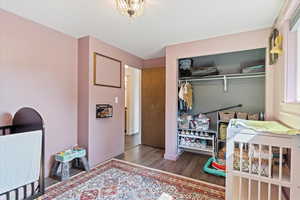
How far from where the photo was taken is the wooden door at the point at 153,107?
363 cm

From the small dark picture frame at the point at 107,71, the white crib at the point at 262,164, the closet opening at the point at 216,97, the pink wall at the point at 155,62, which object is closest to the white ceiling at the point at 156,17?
the small dark picture frame at the point at 107,71

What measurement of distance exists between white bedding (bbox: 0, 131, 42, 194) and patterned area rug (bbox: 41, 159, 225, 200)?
0.70 meters

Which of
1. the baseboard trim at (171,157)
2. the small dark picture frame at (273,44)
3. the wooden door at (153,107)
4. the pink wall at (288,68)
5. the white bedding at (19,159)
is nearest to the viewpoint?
the white bedding at (19,159)

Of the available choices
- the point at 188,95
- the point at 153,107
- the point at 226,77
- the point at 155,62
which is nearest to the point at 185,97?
the point at 188,95

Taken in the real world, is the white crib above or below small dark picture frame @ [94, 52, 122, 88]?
below

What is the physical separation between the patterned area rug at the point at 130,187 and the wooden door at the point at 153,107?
4.42 ft

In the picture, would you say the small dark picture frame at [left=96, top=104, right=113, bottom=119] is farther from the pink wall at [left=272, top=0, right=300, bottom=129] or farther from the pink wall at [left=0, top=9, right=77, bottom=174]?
the pink wall at [left=272, top=0, right=300, bottom=129]

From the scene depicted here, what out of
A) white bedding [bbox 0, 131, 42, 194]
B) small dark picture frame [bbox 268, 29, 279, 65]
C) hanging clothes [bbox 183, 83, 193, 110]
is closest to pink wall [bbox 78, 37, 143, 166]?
white bedding [bbox 0, 131, 42, 194]

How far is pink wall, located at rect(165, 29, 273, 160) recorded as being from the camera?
222cm

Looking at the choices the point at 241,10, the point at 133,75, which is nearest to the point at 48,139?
the point at 241,10

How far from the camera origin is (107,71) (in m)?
2.82

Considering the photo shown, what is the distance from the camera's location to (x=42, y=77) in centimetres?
212

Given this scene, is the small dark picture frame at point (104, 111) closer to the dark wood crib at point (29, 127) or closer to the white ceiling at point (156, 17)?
the dark wood crib at point (29, 127)

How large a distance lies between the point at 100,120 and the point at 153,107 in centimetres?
145
